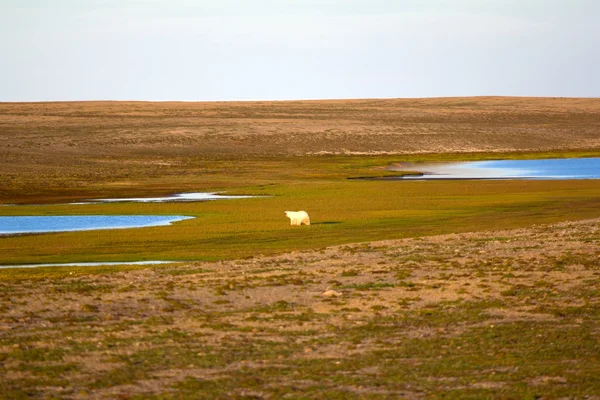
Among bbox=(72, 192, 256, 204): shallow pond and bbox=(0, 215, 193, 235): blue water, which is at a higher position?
bbox=(72, 192, 256, 204): shallow pond

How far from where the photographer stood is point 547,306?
47.0ft

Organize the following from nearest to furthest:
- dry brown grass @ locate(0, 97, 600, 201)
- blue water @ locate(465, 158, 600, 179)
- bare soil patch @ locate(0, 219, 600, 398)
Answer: bare soil patch @ locate(0, 219, 600, 398) < blue water @ locate(465, 158, 600, 179) < dry brown grass @ locate(0, 97, 600, 201)

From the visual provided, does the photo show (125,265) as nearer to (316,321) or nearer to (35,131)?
(316,321)

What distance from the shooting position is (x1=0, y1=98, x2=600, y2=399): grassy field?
10336 mm

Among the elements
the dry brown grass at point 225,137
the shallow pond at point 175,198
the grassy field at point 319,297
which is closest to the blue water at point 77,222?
the grassy field at point 319,297

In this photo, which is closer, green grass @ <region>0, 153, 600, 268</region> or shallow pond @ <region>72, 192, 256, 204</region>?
green grass @ <region>0, 153, 600, 268</region>

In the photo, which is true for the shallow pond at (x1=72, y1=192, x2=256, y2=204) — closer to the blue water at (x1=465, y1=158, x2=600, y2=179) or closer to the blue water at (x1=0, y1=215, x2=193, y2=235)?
the blue water at (x1=0, y1=215, x2=193, y2=235)

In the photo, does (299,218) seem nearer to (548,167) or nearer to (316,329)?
(316,329)

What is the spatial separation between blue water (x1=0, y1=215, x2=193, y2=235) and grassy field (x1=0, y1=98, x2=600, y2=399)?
151 centimetres

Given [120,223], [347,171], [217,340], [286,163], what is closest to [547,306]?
[217,340]

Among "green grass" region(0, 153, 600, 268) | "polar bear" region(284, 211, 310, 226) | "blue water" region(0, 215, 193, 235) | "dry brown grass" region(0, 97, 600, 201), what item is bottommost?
"blue water" region(0, 215, 193, 235)

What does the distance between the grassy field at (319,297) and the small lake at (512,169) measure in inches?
321

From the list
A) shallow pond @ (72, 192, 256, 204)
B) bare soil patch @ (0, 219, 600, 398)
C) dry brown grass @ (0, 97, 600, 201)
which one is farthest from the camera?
dry brown grass @ (0, 97, 600, 201)

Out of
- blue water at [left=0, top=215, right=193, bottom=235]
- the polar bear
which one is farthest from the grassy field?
blue water at [left=0, top=215, right=193, bottom=235]
